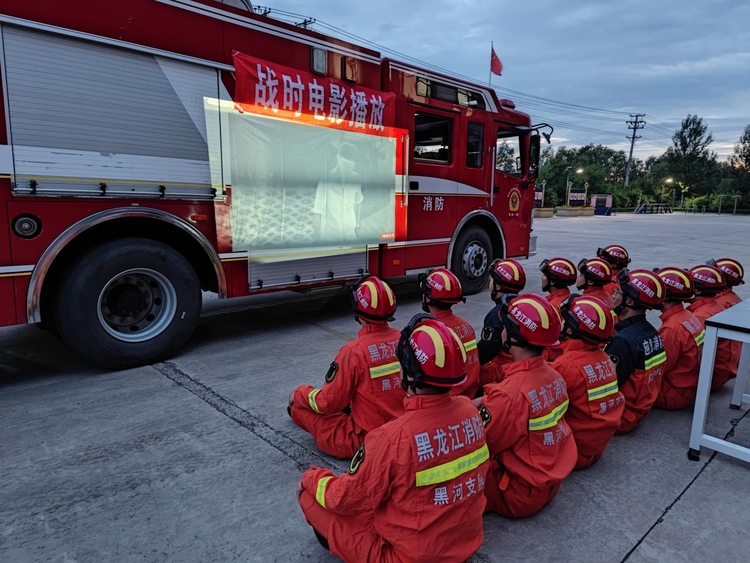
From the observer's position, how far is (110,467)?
9.60 ft

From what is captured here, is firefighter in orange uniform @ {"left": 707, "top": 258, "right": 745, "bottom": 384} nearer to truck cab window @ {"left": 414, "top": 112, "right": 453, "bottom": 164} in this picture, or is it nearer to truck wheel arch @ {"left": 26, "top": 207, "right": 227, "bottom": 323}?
truck cab window @ {"left": 414, "top": 112, "right": 453, "bottom": 164}

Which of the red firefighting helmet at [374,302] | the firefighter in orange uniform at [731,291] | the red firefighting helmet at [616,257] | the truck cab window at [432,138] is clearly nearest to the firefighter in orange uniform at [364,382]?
the red firefighting helmet at [374,302]

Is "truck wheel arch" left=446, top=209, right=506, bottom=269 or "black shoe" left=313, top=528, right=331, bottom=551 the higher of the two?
"truck wheel arch" left=446, top=209, right=506, bottom=269

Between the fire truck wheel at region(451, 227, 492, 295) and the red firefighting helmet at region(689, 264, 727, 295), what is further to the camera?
the fire truck wheel at region(451, 227, 492, 295)

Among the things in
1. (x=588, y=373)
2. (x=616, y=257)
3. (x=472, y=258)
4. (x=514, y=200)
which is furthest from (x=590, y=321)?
(x=514, y=200)

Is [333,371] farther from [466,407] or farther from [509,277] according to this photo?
[509,277]

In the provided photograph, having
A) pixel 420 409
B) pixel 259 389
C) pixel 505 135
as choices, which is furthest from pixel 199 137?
pixel 505 135

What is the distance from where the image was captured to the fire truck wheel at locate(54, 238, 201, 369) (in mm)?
4109

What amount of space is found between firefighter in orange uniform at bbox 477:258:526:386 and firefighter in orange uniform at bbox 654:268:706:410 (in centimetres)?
106

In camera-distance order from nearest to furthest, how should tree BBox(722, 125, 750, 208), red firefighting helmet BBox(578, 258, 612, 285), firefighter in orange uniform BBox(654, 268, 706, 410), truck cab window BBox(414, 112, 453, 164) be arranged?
firefighter in orange uniform BBox(654, 268, 706, 410) < red firefighting helmet BBox(578, 258, 612, 285) < truck cab window BBox(414, 112, 453, 164) < tree BBox(722, 125, 750, 208)

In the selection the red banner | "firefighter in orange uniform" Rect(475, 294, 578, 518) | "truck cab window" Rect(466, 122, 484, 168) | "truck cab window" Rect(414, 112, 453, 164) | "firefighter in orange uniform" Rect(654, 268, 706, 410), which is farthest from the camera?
"truck cab window" Rect(466, 122, 484, 168)

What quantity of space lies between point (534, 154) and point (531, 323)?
271 inches

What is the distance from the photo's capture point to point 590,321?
2.71 m

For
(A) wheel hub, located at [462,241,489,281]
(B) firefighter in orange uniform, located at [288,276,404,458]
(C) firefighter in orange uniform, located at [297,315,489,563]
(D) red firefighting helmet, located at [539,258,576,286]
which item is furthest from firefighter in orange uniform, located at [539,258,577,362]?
(A) wheel hub, located at [462,241,489,281]
